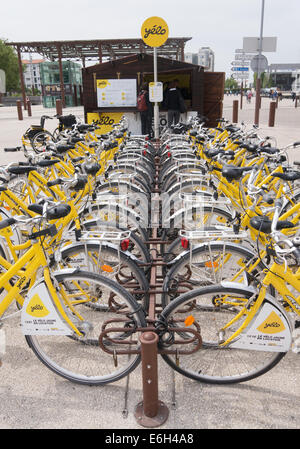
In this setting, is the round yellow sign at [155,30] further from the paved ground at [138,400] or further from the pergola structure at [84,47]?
the pergola structure at [84,47]

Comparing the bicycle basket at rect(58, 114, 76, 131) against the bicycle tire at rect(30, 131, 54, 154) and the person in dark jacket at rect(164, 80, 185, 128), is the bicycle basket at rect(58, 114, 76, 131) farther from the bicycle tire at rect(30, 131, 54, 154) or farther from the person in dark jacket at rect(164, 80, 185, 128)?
the person in dark jacket at rect(164, 80, 185, 128)

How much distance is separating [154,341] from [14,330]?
159 centimetres

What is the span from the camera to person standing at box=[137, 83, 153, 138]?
10.1 m

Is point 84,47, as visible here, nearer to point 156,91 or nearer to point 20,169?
point 156,91

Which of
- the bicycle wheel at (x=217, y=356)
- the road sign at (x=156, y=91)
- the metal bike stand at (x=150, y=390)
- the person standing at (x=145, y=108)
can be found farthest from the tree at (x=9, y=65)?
the metal bike stand at (x=150, y=390)

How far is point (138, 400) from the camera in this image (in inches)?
86.2

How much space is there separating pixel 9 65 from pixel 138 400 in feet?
188

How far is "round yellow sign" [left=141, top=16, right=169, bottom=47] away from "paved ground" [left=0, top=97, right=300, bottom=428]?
8.05m

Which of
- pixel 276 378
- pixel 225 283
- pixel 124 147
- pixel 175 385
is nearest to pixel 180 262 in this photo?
pixel 225 283

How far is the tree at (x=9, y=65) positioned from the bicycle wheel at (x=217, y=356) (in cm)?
5622

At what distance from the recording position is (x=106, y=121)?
1145 cm

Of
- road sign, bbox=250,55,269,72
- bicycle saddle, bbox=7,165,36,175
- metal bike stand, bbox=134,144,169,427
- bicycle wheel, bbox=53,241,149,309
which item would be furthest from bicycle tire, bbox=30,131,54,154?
road sign, bbox=250,55,269,72

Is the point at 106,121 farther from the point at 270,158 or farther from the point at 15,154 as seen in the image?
the point at 270,158

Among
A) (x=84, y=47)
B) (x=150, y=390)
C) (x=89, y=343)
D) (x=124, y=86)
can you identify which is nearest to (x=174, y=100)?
(x=124, y=86)
